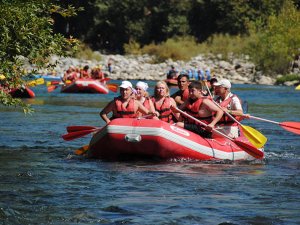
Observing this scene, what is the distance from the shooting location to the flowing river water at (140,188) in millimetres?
9469

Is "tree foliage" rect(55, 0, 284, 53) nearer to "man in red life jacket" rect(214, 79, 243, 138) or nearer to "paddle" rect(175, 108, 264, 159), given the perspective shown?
"man in red life jacket" rect(214, 79, 243, 138)

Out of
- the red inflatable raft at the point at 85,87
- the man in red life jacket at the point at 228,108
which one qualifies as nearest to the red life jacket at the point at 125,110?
the man in red life jacket at the point at 228,108

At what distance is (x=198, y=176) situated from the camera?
12531 mm

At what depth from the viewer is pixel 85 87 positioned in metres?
36.7

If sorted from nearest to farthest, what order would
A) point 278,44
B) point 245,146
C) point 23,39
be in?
point 23,39 < point 245,146 < point 278,44

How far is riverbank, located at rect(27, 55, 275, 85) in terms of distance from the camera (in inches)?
2249

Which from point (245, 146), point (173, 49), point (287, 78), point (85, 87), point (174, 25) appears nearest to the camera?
point (245, 146)

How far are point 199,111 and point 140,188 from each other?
3404 millimetres

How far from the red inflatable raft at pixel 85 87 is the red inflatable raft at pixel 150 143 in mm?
22285

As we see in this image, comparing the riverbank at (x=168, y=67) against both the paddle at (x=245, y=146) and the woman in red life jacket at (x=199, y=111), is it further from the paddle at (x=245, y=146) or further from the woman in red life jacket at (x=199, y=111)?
the paddle at (x=245, y=146)

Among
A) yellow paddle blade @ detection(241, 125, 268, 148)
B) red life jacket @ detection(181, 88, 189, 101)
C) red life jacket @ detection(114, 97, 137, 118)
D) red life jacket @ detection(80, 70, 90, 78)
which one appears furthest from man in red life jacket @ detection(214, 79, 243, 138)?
red life jacket @ detection(80, 70, 90, 78)

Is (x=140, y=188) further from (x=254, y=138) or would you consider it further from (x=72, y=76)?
(x=72, y=76)

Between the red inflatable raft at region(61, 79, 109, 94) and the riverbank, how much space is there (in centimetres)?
1825

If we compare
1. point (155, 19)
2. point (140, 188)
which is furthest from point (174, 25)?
point (140, 188)
